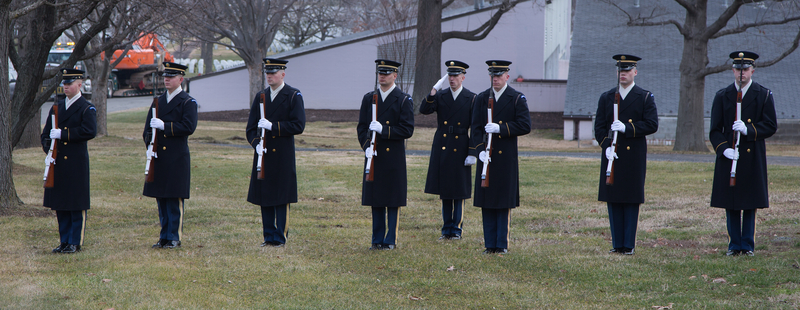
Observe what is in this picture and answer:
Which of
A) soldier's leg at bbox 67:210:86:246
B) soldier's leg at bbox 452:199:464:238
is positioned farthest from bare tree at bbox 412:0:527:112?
soldier's leg at bbox 67:210:86:246

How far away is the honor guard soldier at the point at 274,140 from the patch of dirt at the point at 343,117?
24172 mm

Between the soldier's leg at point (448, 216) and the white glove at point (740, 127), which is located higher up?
the white glove at point (740, 127)

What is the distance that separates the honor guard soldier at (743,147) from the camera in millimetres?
7115

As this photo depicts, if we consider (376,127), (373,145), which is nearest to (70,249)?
(373,145)

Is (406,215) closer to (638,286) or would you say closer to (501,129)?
(501,129)

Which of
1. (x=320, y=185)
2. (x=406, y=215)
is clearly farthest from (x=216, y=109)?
(x=406, y=215)

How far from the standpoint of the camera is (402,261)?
7309mm

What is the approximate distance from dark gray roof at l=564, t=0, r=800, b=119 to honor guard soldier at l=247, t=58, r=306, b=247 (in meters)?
21.7

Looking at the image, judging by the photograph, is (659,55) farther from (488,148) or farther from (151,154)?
(151,154)

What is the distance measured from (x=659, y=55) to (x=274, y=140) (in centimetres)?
2882

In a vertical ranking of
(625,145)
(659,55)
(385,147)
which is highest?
(659,55)

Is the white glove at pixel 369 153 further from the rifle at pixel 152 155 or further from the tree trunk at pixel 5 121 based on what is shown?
the tree trunk at pixel 5 121

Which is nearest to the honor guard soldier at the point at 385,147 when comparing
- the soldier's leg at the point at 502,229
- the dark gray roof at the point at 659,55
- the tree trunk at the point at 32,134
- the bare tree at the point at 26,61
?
the soldier's leg at the point at 502,229

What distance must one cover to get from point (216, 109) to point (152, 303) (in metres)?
33.7
